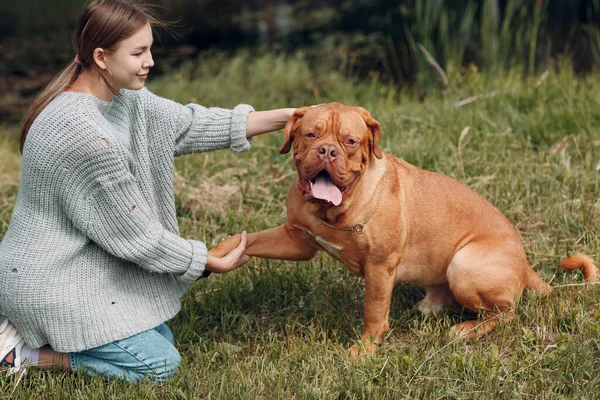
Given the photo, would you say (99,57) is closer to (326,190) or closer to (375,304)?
(326,190)

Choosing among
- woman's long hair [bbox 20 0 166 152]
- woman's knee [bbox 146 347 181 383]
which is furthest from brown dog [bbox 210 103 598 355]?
woman's long hair [bbox 20 0 166 152]

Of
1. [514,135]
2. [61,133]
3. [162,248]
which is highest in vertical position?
[61,133]

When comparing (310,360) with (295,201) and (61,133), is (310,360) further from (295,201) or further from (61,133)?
(61,133)

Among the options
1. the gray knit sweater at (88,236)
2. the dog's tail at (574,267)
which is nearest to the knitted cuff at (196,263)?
the gray knit sweater at (88,236)

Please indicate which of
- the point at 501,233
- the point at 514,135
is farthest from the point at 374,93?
the point at 501,233

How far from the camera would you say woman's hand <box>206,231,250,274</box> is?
3496 millimetres

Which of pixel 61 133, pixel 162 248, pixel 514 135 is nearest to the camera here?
pixel 61 133

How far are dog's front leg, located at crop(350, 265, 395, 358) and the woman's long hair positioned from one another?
1460mm

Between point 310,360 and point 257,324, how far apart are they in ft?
1.90

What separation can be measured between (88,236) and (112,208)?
0.60 ft

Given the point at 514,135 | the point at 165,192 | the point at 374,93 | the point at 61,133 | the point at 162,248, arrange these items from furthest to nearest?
the point at 374,93 < the point at 514,135 < the point at 165,192 < the point at 162,248 < the point at 61,133

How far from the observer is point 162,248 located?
3322 mm

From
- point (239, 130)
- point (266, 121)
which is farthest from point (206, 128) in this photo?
point (266, 121)

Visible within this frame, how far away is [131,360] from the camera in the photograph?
3371 mm
